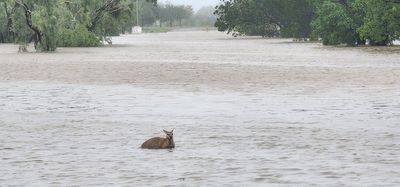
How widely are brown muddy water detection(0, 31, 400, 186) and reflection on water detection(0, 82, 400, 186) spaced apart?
0.07 feet

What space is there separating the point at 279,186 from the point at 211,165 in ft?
6.07

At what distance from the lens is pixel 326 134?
1480 cm

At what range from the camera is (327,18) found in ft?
218

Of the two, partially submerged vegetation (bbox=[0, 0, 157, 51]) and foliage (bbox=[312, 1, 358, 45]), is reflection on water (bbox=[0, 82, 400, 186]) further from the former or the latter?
foliage (bbox=[312, 1, 358, 45])

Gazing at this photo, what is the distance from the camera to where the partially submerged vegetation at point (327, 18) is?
2328 inches

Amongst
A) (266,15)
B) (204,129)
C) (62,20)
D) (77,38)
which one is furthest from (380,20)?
(266,15)

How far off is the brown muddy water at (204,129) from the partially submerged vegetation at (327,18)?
28.5 meters

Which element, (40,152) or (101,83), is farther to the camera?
(101,83)

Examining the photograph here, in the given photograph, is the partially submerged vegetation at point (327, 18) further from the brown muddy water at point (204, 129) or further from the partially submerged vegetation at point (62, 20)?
the brown muddy water at point (204, 129)

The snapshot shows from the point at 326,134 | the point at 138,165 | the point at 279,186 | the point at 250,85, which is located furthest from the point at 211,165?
the point at 250,85

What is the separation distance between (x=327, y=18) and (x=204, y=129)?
51776 millimetres

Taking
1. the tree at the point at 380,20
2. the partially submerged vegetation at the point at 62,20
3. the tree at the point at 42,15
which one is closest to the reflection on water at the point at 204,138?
the tree at the point at 42,15

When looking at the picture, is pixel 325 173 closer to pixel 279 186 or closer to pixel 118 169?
pixel 279 186

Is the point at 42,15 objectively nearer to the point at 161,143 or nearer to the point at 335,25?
the point at 335,25
